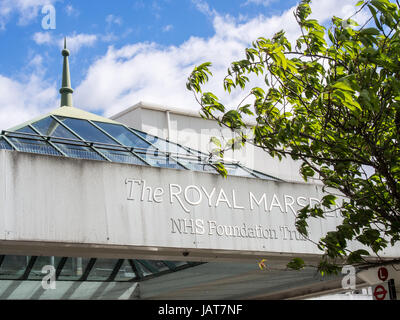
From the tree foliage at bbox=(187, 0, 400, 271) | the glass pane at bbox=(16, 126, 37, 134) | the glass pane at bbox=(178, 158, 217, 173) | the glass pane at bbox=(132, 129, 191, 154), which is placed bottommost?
the tree foliage at bbox=(187, 0, 400, 271)

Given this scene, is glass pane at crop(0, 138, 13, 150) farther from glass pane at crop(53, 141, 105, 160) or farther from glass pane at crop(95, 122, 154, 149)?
glass pane at crop(95, 122, 154, 149)

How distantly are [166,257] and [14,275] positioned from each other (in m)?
6.92

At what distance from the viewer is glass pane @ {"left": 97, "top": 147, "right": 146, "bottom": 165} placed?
12602 mm

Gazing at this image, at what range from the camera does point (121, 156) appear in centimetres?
1279

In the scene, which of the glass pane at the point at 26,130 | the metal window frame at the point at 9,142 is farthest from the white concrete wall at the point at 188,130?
the metal window frame at the point at 9,142

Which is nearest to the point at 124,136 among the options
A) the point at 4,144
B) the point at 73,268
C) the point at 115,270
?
the point at 4,144

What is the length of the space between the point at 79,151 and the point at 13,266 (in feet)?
19.3

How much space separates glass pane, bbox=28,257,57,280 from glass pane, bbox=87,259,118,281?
1.21m

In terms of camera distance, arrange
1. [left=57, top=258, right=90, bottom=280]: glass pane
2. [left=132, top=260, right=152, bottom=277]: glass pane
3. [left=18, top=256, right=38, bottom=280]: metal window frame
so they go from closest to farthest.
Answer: [left=18, top=256, right=38, bottom=280]: metal window frame < [left=57, top=258, right=90, bottom=280]: glass pane < [left=132, top=260, right=152, bottom=277]: glass pane

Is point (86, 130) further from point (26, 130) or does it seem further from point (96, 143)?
point (26, 130)

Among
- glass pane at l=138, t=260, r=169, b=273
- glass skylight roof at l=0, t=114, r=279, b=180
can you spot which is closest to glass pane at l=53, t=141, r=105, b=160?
glass skylight roof at l=0, t=114, r=279, b=180

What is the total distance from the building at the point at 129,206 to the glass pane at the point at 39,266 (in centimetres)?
3

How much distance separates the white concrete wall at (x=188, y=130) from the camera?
23.4m
